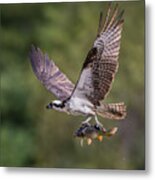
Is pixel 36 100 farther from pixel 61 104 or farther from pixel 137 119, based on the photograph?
pixel 137 119

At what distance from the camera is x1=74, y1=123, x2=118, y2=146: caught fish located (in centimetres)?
200

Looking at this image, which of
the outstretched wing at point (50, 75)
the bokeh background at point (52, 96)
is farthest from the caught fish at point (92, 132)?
the outstretched wing at point (50, 75)

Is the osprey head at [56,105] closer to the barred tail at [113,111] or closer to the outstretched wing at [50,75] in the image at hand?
the outstretched wing at [50,75]

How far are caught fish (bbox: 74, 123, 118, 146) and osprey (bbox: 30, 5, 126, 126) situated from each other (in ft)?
0.07

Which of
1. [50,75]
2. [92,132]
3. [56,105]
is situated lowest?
[92,132]

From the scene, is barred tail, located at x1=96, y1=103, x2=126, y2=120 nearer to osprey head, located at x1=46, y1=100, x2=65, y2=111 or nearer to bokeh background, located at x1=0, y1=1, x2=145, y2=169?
bokeh background, located at x1=0, y1=1, x2=145, y2=169

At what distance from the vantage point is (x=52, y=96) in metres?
2.04

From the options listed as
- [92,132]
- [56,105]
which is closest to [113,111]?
[92,132]

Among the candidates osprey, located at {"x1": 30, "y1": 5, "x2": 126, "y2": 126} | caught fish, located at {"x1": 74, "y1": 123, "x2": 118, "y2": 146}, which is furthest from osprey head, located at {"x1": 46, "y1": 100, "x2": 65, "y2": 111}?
caught fish, located at {"x1": 74, "y1": 123, "x2": 118, "y2": 146}

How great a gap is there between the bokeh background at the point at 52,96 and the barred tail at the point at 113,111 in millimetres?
19

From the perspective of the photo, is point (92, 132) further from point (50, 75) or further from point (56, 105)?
point (50, 75)

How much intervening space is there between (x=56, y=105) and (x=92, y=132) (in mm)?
172

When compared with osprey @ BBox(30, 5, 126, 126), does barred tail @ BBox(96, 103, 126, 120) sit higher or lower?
lower

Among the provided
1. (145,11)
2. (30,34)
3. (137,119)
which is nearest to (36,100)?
(30,34)
